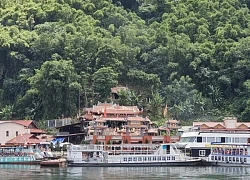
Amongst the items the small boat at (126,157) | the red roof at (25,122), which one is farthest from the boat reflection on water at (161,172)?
the red roof at (25,122)

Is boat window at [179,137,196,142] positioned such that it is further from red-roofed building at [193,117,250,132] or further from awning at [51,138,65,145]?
awning at [51,138,65,145]

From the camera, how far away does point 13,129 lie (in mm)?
71312

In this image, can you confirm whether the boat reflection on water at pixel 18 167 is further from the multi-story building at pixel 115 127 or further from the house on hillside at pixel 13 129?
the house on hillside at pixel 13 129

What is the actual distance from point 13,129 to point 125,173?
22288 mm

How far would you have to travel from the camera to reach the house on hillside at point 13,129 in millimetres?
71000

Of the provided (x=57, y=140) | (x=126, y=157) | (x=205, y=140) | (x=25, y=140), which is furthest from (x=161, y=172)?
(x=25, y=140)

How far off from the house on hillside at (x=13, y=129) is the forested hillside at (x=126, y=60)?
127 inches

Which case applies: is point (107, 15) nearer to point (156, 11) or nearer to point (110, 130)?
point (156, 11)

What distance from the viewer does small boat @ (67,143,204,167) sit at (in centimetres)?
5897

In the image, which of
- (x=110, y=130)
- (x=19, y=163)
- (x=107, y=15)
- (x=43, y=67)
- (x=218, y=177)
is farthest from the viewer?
(x=107, y=15)

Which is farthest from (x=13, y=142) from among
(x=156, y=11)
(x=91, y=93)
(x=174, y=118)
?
(x=156, y=11)

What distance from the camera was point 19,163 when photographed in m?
63.7

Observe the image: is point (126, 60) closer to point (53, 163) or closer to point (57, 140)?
point (57, 140)

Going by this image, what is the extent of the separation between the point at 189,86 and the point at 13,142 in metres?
19.5
